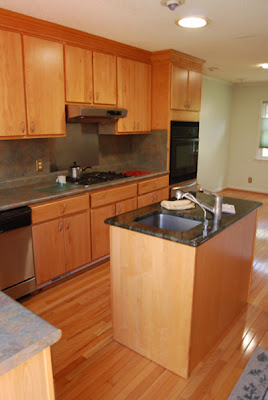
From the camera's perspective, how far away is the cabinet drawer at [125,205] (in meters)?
3.71

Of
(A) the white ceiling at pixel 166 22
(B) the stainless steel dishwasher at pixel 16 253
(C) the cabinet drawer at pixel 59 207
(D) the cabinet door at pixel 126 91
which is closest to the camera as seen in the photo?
(A) the white ceiling at pixel 166 22

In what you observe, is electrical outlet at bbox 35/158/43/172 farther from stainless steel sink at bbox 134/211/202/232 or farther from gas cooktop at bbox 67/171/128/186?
stainless steel sink at bbox 134/211/202/232

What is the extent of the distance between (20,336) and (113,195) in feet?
8.77

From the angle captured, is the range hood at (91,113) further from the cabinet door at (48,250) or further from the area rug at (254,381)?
the area rug at (254,381)

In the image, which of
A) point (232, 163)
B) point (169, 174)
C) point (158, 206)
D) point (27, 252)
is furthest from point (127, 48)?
point (232, 163)

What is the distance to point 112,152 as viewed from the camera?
14.6 ft

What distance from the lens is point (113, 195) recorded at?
3605 millimetres

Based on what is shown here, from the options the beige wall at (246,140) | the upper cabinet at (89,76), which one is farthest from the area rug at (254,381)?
the beige wall at (246,140)

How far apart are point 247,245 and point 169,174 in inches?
78.1

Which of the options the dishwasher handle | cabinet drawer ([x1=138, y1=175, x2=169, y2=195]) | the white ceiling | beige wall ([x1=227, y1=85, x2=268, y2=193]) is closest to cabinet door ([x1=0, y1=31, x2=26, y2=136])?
the white ceiling

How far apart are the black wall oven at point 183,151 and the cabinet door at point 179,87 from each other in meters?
0.23

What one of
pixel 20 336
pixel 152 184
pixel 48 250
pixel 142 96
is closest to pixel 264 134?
pixel 142 96

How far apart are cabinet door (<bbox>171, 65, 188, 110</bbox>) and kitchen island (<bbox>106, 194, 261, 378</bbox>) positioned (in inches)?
90.8

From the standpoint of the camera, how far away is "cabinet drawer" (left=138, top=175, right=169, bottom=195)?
13.1 ft
